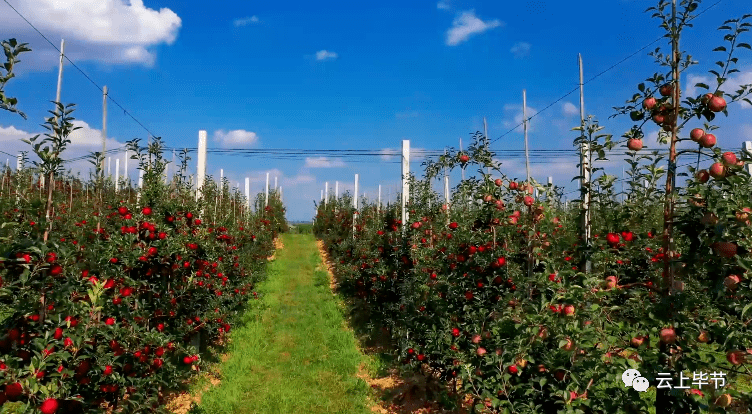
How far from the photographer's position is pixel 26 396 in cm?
236

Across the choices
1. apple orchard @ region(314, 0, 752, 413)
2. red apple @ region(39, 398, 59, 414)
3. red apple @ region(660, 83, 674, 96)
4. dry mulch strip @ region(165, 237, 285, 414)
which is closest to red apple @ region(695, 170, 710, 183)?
apple orchard @ region(314, 0, 752, 413)

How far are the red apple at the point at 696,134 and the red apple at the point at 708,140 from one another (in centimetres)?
2

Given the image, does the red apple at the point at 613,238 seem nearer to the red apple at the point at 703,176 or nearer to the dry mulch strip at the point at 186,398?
the red apple at the point at 703,176

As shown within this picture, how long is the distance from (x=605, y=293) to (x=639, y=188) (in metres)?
0.70

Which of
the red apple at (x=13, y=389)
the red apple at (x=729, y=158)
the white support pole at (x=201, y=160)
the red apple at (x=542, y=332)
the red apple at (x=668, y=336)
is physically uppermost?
the white support pole at (x=201, y=160)

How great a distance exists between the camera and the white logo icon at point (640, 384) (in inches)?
89.1

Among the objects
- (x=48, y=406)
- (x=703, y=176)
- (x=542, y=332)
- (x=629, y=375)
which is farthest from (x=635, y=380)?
(x=48, y=406)

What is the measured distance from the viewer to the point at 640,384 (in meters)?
2.29

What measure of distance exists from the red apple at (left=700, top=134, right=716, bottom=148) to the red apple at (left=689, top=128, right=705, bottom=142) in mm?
18

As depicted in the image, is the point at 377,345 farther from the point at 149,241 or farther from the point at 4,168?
the point at 4,168

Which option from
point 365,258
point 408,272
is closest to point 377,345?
point 408,272

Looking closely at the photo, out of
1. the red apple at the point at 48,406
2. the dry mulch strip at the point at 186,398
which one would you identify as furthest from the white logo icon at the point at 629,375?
the dry mulch strip at the point at 186,398

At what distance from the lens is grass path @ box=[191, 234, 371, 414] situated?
5746mm

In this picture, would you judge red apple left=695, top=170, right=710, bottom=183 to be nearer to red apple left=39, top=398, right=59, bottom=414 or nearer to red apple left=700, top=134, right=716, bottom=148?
red apple left=700, top=134, right=716, bottom=148
